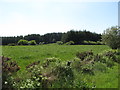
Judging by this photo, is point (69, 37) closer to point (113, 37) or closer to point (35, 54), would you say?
point (113, 37)

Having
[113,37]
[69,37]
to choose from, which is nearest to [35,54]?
[113,37]

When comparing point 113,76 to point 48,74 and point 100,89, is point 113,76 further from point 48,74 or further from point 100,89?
point 48,74

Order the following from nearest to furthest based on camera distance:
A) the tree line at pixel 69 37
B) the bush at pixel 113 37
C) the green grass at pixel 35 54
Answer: the green grass at pixel 35 54, the bush at pixel 113 37, the tree line at pixel 69 37

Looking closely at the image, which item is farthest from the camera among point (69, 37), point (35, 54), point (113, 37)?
point (69, 37)

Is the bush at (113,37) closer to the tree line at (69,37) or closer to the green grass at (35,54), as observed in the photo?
the green grass at (35,54)

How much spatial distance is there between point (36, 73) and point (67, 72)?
1852mm

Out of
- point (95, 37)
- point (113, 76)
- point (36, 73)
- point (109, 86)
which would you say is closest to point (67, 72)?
point (36, 73)

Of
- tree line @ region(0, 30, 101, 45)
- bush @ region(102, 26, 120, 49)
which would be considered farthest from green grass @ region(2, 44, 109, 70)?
tree line @ region(0, 30, 101, 45)

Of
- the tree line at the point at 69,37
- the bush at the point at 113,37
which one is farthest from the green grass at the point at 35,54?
the tree line at the point at 69,37

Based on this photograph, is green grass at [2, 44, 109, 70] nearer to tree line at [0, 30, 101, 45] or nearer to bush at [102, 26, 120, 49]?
bush at [102, 26, 120, 49]

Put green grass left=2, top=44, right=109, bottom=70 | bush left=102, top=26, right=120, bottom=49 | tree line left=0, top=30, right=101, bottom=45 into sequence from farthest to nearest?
tree line left=0, top=30, right=101, bottom=45 → bush left=102, top=26, right=120, bottom=49 → green grass left=2, top=44, right=109, bottom=70

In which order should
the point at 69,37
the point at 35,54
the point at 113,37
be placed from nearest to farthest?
the point at 35,54, the point at 113,37, the point at 69,37

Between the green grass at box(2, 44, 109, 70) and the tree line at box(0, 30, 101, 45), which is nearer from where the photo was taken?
the green grass at box(2, 44, 109, 70)

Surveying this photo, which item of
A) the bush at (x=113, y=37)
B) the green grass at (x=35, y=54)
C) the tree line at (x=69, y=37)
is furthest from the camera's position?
the tree line at (x=69, y=37)
